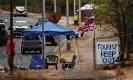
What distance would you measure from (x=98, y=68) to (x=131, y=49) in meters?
4.56

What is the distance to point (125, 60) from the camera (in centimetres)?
1823

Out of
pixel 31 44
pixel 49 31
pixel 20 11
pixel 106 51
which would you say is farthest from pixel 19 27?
pixel 20 11

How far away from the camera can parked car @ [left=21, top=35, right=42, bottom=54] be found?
1233 inches

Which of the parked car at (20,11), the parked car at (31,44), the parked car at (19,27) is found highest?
the parked car at (20,11)

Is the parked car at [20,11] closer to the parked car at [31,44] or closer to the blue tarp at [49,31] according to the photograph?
the parked car at [31,44]

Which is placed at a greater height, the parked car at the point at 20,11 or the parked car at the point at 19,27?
the parked car at the point at 20,11

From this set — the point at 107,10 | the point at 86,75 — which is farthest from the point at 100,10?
the point at 86,75

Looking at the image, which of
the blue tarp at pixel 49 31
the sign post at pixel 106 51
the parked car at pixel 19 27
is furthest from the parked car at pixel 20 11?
the sign post at pixel 106 51

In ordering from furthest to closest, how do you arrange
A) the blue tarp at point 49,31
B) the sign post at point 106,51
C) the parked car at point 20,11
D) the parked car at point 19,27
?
1. the parked car at point 20,11
2. the parked car at point 19,27
3. the blue tarp at point 49,31
4. the sign post at point 106,51

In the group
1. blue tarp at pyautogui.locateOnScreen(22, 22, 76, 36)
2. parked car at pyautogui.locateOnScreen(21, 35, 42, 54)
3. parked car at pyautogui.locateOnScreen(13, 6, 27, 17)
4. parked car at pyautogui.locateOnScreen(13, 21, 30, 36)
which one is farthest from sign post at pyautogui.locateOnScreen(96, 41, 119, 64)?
parked car at pyautogui.locateOnScreen(13, 6, 27, 17)

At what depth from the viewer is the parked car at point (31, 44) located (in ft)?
103

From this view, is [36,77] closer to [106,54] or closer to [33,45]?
[106,54]

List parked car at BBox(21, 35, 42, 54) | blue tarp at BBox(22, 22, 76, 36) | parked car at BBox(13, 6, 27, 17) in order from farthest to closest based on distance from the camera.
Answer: parked car at BBox(13, 6, 27, 17) → parked car at BBox(21, 35, 42, 54) → blue tarp at BBox(22, 22, 76, 36)

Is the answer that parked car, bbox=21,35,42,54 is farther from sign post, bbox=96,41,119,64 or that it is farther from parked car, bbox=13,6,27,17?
parked car, bbox=13,6,27,17
